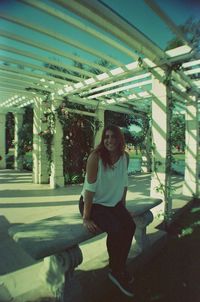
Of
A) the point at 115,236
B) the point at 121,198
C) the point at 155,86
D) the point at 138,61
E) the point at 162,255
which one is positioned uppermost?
the point at 138,61

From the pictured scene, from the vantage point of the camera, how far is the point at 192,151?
7000 mm

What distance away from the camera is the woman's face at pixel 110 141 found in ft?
8.51

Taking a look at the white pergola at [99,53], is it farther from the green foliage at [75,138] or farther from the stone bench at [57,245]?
the stone bench at [57,245]

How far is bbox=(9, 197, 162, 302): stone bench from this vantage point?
6.53 ft

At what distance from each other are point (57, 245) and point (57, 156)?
21.3 feet

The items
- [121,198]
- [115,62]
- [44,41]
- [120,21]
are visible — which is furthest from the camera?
[115,62]

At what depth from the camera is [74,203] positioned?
238 inches

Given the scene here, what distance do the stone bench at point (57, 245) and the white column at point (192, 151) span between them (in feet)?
17.1

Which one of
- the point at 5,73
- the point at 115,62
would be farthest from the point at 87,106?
the point at 115,62

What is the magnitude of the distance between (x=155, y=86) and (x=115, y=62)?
95 centimetres

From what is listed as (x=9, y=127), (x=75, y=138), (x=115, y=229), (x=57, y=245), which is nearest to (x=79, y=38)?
(x=115, y=229)

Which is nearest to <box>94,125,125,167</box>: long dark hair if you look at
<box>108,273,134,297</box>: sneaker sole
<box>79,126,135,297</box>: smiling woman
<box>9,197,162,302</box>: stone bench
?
<box>79,126,135,297</box>: smiling woman

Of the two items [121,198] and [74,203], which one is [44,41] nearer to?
[121,198]

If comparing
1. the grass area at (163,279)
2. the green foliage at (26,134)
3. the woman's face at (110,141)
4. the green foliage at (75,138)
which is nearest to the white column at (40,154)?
the green foliage at (75,138)
